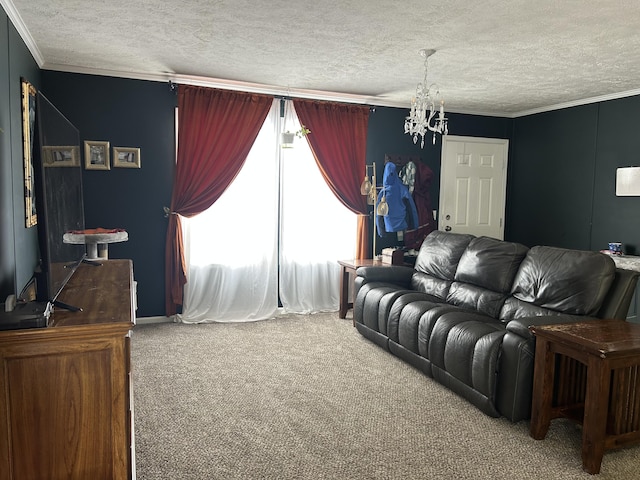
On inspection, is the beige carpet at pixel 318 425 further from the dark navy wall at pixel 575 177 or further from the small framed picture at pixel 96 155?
the dark navy wall at pixel 575 177

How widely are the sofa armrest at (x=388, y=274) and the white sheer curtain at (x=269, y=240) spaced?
38.0 inches

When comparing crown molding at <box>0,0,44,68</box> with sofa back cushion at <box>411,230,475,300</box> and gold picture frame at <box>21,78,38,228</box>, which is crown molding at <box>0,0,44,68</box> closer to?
gold picture frame at <box>21,78,38,228</box>

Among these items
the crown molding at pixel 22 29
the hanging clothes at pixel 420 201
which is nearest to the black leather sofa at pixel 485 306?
the hanging clothes at pixel 420 201

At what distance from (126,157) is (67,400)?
3.39m

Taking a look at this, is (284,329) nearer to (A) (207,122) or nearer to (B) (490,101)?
(A) (207,122)

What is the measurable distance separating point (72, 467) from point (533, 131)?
6.20 meters

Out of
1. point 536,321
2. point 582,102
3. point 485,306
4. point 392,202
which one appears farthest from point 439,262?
point 582,102

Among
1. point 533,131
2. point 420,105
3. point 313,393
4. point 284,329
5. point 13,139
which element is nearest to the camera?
point 13,139

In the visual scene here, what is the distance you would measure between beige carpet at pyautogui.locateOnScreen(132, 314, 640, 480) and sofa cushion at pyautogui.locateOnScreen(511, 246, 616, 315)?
0.74m

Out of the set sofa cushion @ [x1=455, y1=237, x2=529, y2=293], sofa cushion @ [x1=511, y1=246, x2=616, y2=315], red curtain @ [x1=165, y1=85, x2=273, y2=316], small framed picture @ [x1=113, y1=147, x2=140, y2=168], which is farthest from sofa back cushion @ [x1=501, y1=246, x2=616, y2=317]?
small framed picture @ [x1=113, y1=147, x2=140, y2=168]

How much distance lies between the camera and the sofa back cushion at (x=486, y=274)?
3740mm

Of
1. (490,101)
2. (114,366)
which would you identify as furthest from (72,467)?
(490,101)

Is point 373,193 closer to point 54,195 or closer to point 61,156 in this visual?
point 61,156

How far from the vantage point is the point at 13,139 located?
303cm
